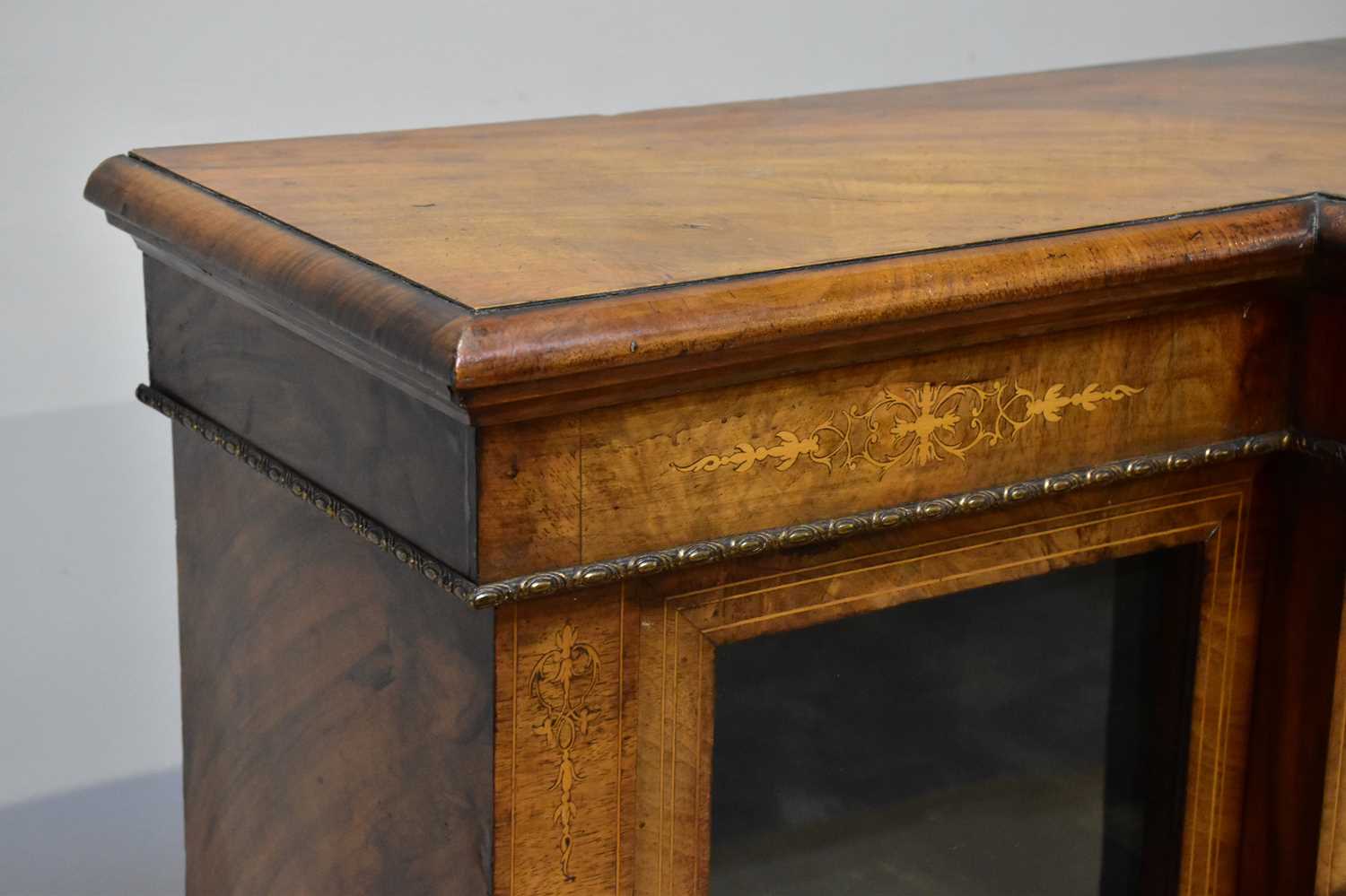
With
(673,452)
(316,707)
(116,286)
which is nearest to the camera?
(673,452)

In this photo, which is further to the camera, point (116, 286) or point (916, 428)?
point (116, 286)

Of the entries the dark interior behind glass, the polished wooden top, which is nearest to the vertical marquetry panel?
the dark interior behind glass

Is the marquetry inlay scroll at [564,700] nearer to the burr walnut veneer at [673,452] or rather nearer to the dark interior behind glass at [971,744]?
the burr walnut veneer at [673,452]

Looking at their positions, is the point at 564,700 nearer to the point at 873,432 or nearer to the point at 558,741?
the point at 558,741

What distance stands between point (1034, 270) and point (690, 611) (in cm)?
30

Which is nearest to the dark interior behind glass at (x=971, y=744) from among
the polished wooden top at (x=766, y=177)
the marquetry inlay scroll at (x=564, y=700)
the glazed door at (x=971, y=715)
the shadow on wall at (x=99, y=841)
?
the glazed door at (x=971, y=715)

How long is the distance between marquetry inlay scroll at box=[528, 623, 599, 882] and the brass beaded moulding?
0.05 meters

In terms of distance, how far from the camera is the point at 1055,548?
137 centimetres

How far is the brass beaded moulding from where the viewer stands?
1.11m

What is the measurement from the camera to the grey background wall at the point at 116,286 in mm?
2115

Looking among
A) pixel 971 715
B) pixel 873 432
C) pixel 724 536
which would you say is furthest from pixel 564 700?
pixel 971 715

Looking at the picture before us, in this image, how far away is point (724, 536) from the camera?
1.18m

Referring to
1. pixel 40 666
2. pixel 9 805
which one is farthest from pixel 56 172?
pixel 9 805

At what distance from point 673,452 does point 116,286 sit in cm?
123
